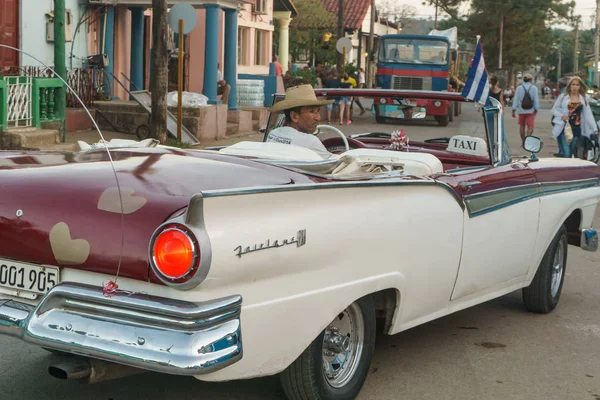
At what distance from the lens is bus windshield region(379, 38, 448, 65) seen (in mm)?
32156

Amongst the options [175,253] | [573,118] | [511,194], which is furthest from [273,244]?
[573,118]

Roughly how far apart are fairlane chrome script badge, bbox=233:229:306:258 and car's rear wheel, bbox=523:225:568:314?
2.99 metres

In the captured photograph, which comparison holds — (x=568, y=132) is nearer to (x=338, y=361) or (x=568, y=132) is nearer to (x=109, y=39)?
(x=109, y=39)

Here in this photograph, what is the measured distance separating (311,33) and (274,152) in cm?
4986

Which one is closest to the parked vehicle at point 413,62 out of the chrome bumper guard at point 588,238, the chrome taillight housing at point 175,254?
the chrome bumper guard at point 588,238

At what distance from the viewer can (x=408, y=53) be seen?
1272 inches

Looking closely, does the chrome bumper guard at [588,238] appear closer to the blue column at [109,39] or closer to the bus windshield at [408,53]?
the blue column at [109,39]

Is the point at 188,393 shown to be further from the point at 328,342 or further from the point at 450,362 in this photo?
the point at 450,362

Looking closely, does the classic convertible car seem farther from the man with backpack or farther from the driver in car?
the man with backpack

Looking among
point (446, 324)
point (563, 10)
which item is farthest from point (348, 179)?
point (563, 10)

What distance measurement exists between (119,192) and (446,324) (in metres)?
2.99

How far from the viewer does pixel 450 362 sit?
530 centimetres

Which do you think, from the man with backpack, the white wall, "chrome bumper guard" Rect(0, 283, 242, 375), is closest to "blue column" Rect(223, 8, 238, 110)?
the white wall

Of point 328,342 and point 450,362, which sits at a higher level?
point 328,342
